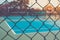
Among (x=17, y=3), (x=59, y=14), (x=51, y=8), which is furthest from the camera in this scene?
(x=59, y=14)

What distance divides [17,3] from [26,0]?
0.16 feet

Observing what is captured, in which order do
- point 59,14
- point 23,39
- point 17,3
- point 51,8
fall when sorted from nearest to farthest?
point 17,3, point 51,8, point 59,14, point 23,39

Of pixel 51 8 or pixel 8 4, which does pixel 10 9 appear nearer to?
pixel 8 4

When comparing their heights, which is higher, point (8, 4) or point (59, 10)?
point (8, 4)

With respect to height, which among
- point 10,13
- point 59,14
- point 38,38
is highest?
point 10,13

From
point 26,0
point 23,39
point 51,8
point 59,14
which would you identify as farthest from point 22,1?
point 23,39

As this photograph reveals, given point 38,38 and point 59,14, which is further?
point 38,38

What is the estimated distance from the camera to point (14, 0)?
0.70 m

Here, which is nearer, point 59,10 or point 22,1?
point 22,1

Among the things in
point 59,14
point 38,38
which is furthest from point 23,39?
point 59,14

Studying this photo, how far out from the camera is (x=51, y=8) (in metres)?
→ 0.82

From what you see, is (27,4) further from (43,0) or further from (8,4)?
(43,0)

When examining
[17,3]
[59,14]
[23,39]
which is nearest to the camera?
[17,3]

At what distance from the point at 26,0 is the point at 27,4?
0.06 ft
